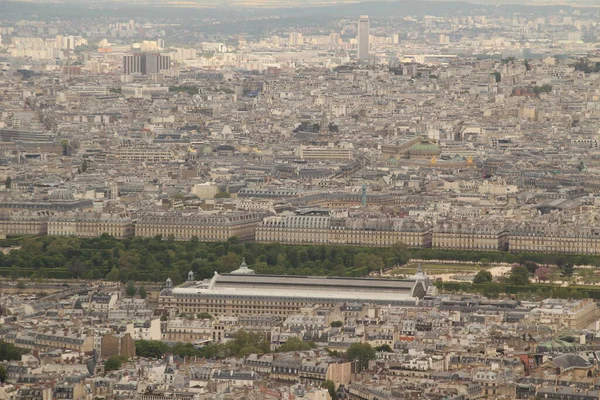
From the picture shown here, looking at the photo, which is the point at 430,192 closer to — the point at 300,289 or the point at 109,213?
the point at 109,213

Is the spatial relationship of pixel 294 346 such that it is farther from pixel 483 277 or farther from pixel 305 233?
pixel 305 233

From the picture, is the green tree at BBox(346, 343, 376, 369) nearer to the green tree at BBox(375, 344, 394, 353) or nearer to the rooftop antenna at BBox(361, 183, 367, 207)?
the green tree at BBox(375, 344, 394, 353)

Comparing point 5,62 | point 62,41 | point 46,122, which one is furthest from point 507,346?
point 62,41

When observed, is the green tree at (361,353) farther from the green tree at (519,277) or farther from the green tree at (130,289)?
the green tree at (519,277)

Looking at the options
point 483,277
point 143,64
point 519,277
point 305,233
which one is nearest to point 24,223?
point 305,233

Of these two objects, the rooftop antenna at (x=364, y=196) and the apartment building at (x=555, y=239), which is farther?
the rooftop antenna at (x=364, y=196)

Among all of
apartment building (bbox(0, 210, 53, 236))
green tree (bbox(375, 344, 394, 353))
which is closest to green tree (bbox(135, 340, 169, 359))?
green tree (bbox(375, 344, 394, 353))

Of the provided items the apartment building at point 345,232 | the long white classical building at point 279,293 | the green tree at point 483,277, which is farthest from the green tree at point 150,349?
the apartment building at point 345,232
